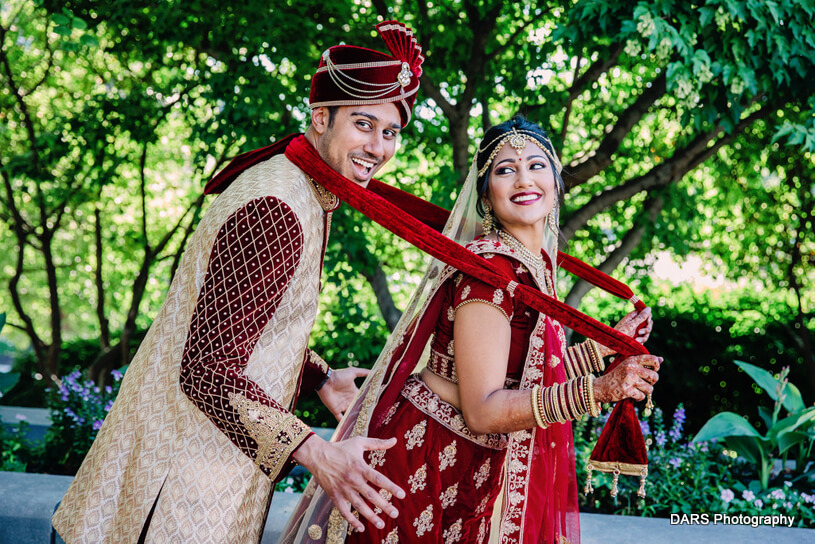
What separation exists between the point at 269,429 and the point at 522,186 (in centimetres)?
105

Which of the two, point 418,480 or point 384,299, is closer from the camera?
point 418,480

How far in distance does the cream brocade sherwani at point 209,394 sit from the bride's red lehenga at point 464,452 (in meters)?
0.35

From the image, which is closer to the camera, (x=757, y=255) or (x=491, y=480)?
(x=491, y=480)

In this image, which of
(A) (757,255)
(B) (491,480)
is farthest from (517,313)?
(A) (757,255)

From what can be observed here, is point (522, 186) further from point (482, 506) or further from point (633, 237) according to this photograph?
point (633, 237)

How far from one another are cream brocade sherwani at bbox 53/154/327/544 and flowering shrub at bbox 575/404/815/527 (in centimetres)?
274

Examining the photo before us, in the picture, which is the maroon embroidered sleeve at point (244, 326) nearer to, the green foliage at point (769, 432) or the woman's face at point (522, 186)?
the woman's face at point (522, 186)

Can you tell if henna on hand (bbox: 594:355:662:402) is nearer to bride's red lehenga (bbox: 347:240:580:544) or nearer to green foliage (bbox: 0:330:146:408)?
bride's red lehenga (bbox: 347:240:580:544)

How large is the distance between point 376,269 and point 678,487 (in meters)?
2.53

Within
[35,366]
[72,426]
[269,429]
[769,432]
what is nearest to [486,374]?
[269,429]

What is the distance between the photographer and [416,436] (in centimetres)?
207

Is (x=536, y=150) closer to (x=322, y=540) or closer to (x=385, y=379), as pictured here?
(x=385, y=379)

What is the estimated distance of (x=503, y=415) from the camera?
6.09 ft

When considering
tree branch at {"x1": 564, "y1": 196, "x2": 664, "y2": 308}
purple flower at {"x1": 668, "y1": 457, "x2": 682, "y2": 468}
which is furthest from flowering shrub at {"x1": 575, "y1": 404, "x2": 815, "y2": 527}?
tree branch at {"x1": 564, "y1": 196, "x2": 664, "y2": 308}
